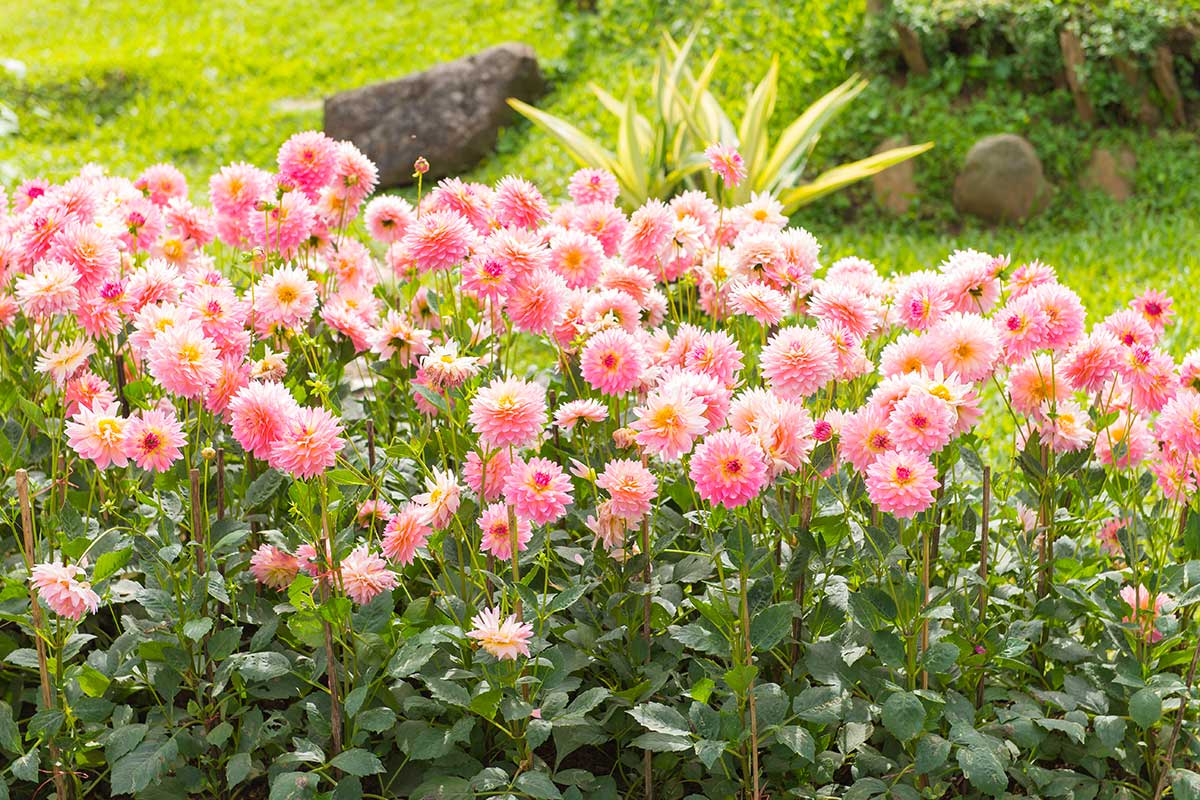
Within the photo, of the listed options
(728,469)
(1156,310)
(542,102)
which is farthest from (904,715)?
(542,102)

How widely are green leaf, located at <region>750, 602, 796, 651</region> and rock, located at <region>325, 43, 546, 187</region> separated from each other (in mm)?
5319

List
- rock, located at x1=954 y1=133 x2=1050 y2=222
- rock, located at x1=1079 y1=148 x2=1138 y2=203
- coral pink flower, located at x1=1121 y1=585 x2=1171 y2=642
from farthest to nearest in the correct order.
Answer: rock, located at x1=1079 y1=148 x2=1138 y2=203 → rock, located at x1=954 y1=133 x2=1050 y2=222 → coral pink flower, located at x1=1121 y1=585 x2=1171 y2=642

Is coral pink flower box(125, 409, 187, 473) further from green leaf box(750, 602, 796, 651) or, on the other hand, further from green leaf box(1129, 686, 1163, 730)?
green leaf box(1129, 686, 1163, 730)

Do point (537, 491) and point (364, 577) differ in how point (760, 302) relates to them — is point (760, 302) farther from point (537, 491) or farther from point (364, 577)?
point (364, 577)

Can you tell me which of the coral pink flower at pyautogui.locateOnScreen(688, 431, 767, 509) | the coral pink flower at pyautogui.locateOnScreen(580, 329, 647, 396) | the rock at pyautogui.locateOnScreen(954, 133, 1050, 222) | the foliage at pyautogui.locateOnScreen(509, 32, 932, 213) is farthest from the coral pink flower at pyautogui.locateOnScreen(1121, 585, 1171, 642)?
the rock at pyautogui.locateOnScreen(954, 133, 1050, 222)

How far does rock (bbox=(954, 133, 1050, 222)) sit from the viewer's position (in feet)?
18.4

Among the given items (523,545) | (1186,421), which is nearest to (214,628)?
(523,545)

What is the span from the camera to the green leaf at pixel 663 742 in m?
1.65

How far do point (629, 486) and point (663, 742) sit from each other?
36 cm

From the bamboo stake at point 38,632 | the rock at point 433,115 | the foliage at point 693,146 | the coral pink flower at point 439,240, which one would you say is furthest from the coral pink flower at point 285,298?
the rock at point 433,115

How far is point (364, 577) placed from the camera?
5.66 feet

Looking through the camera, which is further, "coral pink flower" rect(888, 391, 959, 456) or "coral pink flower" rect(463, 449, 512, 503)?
"coral pink flower" rect(463, 449, 512, 503)

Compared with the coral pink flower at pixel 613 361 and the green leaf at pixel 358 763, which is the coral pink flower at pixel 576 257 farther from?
the green leaf at pixel 358 763

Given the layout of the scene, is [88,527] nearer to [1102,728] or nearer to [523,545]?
[523,545]
